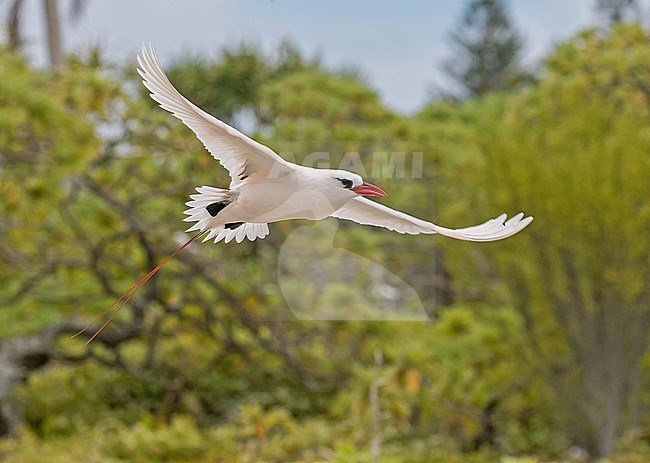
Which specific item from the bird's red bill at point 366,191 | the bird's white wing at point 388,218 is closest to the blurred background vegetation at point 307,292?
the bird's white wing at point 388,218

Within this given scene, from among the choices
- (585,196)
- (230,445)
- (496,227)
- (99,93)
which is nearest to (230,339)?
(230,445)

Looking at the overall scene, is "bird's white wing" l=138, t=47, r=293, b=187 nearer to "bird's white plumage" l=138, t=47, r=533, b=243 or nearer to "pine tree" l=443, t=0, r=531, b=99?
"bird's white plumage" l=138, t=47, r=533, b=243

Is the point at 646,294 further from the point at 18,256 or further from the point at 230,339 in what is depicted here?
the point at 18,256

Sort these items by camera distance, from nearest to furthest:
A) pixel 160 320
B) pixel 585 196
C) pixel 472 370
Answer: pixel 585 196, pixel 472 370, pixel 160 320

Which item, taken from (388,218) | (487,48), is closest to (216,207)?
(388,218)

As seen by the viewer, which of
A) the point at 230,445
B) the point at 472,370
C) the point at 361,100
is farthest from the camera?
the point at 361,100

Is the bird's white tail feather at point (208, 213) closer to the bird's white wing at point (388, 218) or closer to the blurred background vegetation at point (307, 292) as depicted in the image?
the bird's white wing at point (388, 218)

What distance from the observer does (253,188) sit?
18.9 inches

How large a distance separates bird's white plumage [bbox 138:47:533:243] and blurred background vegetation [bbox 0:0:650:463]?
2.62 m

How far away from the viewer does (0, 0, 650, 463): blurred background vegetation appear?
3.58 metres

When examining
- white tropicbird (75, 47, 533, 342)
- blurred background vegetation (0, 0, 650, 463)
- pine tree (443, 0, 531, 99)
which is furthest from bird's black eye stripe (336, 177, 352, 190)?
pine tree (443, 0, 531, 99)

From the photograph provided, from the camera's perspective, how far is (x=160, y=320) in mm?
4391

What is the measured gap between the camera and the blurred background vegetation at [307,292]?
358 centimetres

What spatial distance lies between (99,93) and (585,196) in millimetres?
1819
